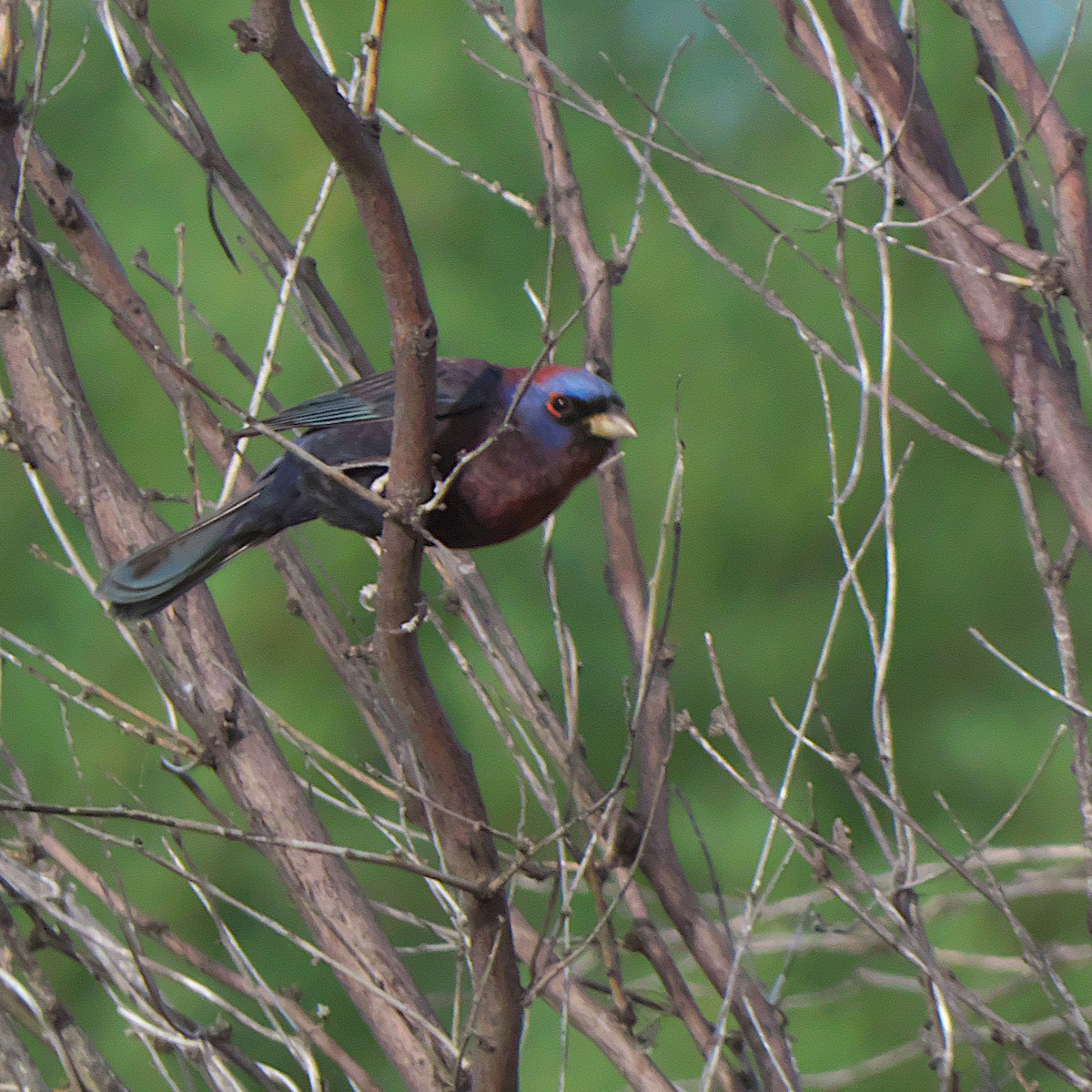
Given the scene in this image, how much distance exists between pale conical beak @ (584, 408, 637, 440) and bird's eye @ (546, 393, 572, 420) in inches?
2.0

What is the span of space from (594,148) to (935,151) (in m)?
6.78

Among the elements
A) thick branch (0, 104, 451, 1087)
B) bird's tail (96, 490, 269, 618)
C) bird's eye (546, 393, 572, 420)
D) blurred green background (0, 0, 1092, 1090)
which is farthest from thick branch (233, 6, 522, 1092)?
blurred green background (0, 0, 1092, 1090)

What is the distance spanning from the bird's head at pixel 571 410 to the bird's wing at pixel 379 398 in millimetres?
116

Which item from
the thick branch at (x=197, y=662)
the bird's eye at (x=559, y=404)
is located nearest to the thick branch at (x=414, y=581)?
the thick branch at (x=197, y=662)

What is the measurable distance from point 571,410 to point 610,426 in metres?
0.09

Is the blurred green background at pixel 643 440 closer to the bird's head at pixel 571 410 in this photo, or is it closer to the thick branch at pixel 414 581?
the bird's head at pixel 571 410

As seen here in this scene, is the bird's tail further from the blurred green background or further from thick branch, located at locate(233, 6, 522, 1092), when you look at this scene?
the blurred green background

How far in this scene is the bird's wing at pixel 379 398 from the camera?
9.43ft

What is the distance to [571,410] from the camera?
2840 millimetres

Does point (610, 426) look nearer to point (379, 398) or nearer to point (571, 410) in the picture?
point (571, 410)

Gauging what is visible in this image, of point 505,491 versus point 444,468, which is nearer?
point 505,491

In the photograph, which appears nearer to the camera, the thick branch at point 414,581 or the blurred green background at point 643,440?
the thick branch at point 414,581

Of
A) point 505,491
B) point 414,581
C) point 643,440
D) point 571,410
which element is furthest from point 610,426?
point 643,440

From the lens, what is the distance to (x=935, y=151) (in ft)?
8.52
